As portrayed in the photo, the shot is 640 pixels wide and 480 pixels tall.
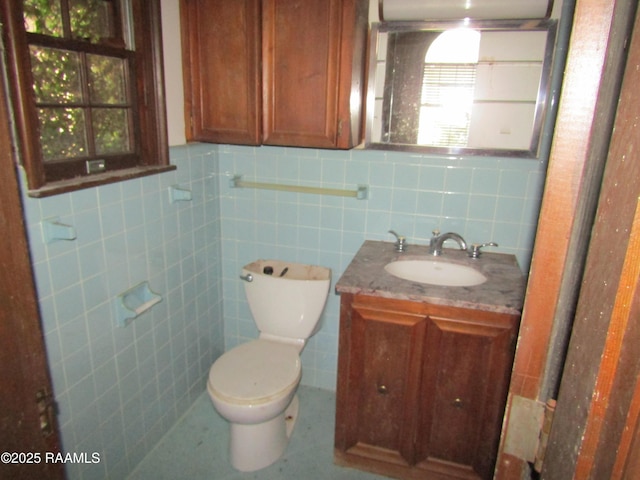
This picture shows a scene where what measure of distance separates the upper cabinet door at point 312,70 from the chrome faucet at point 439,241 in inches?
23.5

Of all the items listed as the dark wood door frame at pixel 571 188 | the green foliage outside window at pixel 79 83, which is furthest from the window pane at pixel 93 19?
the dark wood door frame at pixel 571 188

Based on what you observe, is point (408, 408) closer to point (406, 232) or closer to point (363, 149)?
point (406, 232)

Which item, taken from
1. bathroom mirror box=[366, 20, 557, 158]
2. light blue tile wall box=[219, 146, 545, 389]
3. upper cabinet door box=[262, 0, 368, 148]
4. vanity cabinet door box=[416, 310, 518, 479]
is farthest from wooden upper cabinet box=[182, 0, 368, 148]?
vanity cabinet door box=[416, 310, 518, 479]

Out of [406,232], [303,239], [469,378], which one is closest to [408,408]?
[469,378]

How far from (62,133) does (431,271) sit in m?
1.54

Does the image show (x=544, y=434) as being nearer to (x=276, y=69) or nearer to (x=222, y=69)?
(x=276, y=69)

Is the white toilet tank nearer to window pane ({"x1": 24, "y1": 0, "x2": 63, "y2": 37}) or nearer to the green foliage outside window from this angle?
the green foliage outside window

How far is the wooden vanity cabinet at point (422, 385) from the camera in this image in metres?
1.54

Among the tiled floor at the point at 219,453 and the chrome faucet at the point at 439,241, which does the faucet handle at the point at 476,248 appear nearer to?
the chrome faucet at the point at 439,241

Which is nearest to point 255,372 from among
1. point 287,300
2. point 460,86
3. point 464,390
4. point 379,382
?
point 287,300

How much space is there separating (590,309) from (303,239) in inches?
68.6

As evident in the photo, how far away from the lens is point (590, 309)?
48 cm

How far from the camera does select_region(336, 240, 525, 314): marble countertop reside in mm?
1502

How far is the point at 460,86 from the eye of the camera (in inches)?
72.0
